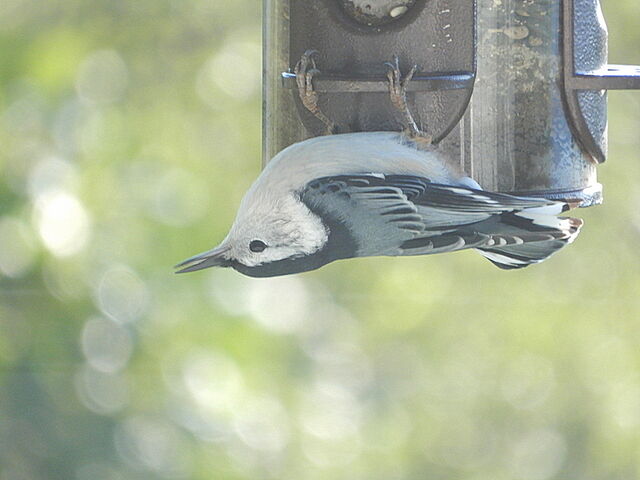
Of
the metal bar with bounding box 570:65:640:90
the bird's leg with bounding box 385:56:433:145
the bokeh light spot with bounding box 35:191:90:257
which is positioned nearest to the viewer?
the bird's leg with bounding box 385:56:433:145

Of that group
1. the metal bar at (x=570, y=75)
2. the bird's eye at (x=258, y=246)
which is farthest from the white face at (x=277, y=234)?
the metal bar at (x=570, y=75)

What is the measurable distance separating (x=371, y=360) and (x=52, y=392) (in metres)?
1.91

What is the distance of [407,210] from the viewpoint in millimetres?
2318

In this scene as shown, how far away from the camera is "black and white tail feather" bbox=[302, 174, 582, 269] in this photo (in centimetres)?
232

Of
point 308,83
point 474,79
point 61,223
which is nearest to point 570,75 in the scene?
point 474,79

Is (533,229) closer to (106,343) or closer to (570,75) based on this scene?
(570,75)

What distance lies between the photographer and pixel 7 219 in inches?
191

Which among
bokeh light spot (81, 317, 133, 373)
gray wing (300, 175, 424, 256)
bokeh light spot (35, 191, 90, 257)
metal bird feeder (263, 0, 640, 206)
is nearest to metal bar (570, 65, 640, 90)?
metal bird feeder (263, 0, 640, 206)

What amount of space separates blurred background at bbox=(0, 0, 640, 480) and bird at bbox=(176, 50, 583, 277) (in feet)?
8.48

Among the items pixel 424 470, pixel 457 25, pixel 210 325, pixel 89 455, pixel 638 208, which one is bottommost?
pixel 424 470

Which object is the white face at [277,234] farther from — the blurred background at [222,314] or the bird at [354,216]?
the blurred background at [222,314]

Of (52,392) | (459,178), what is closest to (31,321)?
(52,392)

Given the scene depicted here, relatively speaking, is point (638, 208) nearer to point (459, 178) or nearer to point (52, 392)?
point (52, 392)

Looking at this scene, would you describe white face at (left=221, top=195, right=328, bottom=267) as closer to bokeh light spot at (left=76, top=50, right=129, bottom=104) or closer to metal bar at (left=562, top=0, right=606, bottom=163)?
metal bar at (left=562, top=0, right=606, bottom=163)
